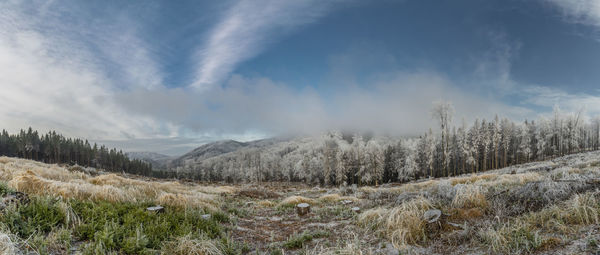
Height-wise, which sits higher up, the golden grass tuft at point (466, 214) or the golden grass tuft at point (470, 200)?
the golden grass tuft at point (470, 200)

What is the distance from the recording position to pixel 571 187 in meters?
6.24

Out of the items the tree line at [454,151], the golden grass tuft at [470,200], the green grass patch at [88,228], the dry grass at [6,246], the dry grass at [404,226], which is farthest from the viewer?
the tree line at [454,151]

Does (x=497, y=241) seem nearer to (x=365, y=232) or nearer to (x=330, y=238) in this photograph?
(x=365, y=232)

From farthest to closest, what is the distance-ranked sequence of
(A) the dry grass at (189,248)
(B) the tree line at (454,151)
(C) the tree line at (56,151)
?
(C) the tree line at (56,151) < (B) the tree line at (454,151) < (A) the dry grass at (189,248)

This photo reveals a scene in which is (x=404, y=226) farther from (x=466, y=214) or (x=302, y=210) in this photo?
(x=302, y=210)

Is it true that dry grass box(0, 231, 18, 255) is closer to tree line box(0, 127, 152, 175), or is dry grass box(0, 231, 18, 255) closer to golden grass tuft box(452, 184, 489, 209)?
golden grass tuft box(452, 184, 489, 209)

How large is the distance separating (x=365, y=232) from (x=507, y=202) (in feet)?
11.8

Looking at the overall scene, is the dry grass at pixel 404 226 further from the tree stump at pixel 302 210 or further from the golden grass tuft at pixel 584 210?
the tree stump at pixel 302 210

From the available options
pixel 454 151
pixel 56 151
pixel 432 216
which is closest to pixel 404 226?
pixel 432 216

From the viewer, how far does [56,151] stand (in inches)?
3068

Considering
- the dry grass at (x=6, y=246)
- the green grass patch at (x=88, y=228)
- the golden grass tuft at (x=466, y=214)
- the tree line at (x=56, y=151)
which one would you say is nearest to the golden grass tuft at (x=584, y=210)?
the golden grass tuft at (x=466, y=214)

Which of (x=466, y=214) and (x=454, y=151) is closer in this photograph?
(x=466, y=214)

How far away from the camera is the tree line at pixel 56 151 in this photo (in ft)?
243

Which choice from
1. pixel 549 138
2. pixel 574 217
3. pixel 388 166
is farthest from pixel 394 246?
pixel 549 138
